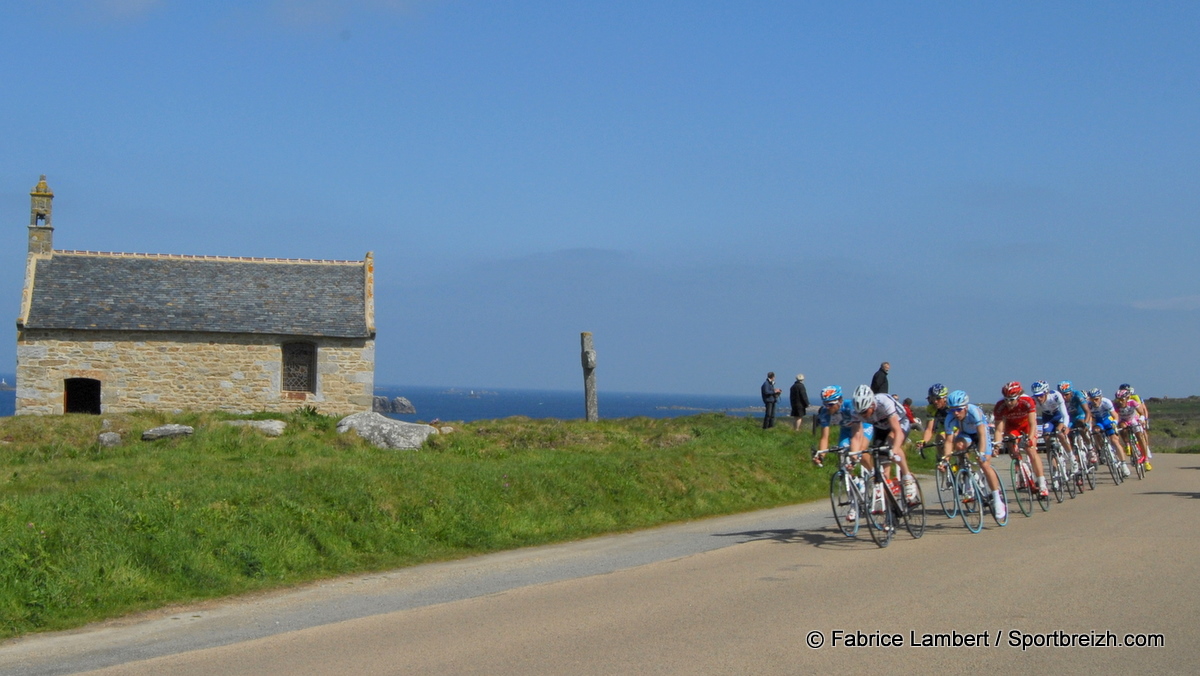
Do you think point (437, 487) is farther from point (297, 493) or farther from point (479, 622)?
point (479, 622)

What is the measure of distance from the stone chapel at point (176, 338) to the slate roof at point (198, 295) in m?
0.04

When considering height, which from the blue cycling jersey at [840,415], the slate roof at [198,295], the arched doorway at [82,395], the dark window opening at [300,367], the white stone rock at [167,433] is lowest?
the white stone rock at [167,433]

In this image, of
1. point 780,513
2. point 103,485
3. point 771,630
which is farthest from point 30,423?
point 771,630

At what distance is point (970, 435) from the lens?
46.5 ft

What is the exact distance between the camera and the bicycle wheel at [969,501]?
44.1ft

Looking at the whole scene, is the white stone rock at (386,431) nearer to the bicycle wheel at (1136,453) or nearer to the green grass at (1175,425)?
the bicycle wheel at (1136,453)

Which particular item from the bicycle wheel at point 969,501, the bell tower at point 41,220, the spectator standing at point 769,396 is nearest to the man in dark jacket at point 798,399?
the spectator standing at point 769,396

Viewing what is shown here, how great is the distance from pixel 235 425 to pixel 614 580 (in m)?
15.2

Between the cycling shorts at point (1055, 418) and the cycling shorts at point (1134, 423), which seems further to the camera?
the cycling shorts at point (1134, 423)

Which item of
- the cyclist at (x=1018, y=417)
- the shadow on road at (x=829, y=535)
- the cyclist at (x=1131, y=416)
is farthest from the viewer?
the cyclist at (x=1131, y=416)

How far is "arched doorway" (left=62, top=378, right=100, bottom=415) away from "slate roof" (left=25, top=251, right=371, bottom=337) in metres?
1.87

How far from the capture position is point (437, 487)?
1458 cm

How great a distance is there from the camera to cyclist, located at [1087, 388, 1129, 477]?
68.8 feet

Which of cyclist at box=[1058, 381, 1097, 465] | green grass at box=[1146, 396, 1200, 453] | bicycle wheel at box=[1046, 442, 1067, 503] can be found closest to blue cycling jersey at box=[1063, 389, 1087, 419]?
cyclist at box=[1058, 381, 1097, 465]
